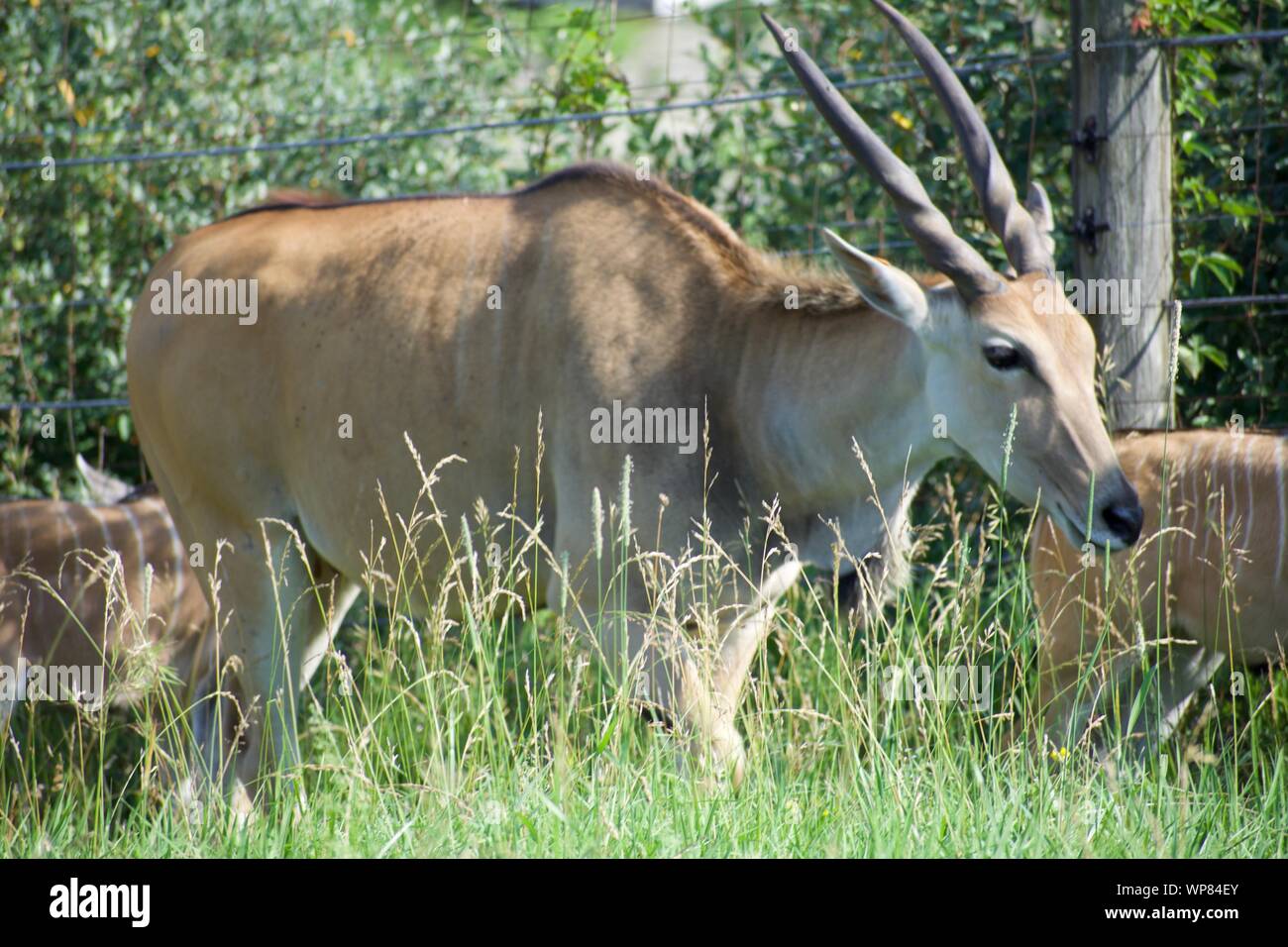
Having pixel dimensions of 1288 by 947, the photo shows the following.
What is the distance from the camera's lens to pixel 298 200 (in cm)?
455

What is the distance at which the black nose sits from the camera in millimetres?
3344

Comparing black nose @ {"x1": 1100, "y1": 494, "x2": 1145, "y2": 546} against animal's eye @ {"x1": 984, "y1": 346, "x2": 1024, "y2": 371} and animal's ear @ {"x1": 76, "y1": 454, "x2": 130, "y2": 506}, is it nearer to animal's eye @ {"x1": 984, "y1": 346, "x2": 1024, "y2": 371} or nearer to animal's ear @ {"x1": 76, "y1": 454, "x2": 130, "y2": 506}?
animal's eye @ {"x1": 984, "y1": 346, "x2": 1024, "y2": 371}

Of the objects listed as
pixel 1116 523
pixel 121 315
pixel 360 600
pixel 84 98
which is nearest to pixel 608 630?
pixel 1116 523

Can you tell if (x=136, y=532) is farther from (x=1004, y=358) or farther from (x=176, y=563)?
(x=1004, y=358)

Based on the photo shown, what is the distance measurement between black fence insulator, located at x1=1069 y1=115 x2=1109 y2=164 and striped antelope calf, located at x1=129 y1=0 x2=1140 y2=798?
1.44 feet

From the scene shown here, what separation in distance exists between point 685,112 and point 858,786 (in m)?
6.54

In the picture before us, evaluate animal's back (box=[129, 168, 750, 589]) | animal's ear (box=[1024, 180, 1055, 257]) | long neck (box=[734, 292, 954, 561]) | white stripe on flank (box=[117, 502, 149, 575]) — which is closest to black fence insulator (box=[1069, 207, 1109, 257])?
animal's ear (box=[1024, 180, 1055, 257])

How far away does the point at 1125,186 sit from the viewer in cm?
421

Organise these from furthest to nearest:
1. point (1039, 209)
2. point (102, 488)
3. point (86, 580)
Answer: point (102, 488) < point (86, 580) < point (1039, 209)

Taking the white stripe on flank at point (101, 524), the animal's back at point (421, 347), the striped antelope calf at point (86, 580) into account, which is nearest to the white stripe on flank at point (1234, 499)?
the animal's back at point (421, 347)

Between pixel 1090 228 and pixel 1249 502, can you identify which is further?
pixel 1090 228

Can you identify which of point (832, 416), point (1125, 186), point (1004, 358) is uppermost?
point (1125, 186)

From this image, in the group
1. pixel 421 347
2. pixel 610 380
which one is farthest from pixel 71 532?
pixel 610 380

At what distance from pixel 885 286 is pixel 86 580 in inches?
115
